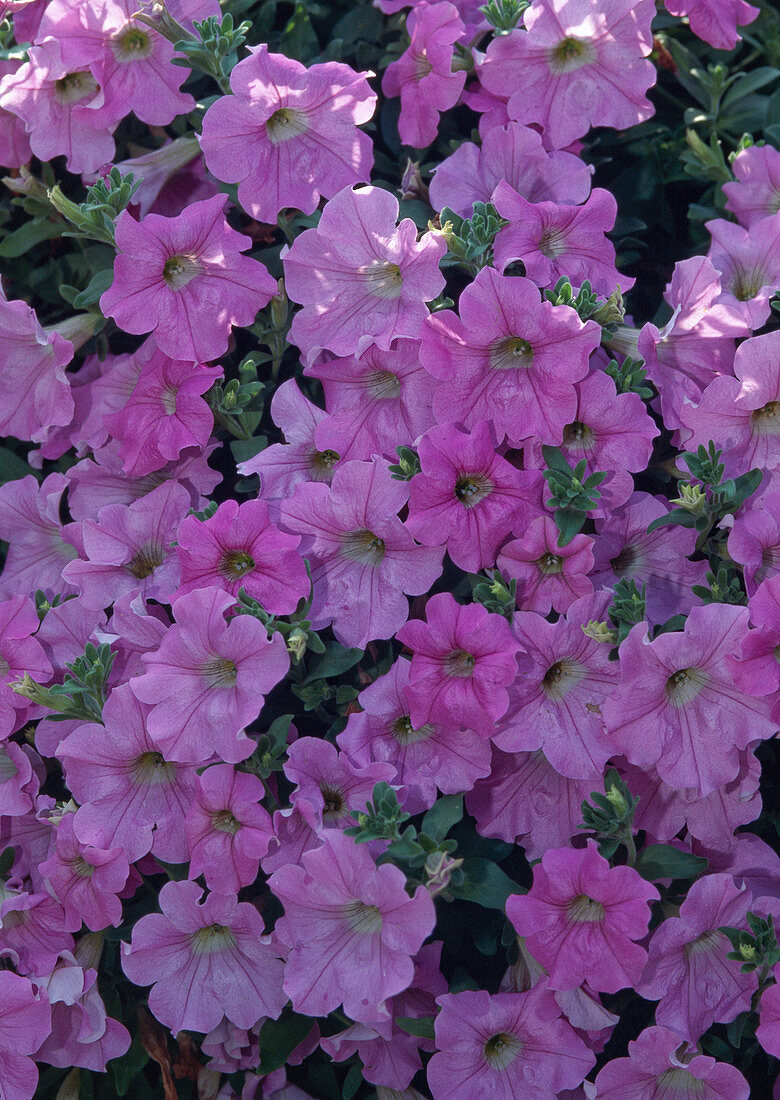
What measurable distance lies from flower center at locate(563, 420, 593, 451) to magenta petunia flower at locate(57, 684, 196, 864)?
628mm

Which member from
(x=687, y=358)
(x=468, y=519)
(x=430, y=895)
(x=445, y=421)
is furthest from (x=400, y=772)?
(x=687, y=358)

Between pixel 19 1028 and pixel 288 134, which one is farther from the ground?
pixel 288 134

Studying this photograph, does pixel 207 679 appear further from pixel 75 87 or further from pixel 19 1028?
pixel 75 87

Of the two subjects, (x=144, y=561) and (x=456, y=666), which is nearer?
(x=456, y=666)

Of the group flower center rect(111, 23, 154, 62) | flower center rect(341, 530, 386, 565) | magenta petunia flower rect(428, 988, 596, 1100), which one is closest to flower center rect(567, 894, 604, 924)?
magenta petunia flower rect(428, 988, 596, 1100)

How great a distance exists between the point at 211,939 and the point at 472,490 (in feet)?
2.20

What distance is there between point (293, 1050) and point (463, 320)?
96 centimetres

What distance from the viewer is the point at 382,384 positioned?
1379mm

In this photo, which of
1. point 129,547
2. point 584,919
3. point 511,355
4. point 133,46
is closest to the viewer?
point 584,919

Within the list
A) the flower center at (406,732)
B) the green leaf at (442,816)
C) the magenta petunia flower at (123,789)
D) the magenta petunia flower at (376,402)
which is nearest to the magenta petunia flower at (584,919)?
the green leaf at (442,816)

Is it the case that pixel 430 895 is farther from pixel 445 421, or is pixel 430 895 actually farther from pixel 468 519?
pixel 445 421

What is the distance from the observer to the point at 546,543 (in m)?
1.26

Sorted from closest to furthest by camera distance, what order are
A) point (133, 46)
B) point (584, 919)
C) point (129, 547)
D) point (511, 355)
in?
point (584, 919) → point (511, 355) → point (129, 547) → point (133, 46)

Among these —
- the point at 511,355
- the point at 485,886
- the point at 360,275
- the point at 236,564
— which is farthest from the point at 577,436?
the point at 485,886
